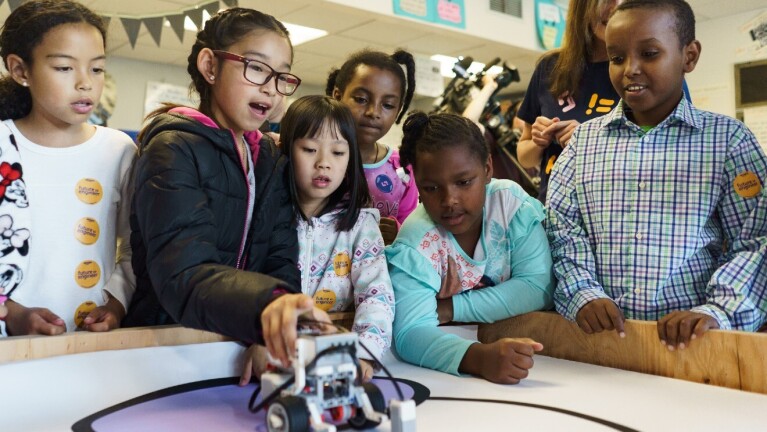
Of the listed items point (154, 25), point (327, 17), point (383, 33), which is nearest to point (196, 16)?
point (154, 25)

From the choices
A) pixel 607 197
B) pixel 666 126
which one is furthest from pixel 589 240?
pixel 666 126

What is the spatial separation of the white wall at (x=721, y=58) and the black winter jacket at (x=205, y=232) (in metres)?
4.24

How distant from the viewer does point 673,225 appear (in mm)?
1088

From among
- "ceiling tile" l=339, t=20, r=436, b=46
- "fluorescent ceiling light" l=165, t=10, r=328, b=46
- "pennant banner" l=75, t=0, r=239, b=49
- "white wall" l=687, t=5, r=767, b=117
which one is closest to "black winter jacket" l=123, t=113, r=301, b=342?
"pennant banner" l=75, t=0, r=239, b=49

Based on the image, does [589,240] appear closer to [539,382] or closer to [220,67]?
[539,382]

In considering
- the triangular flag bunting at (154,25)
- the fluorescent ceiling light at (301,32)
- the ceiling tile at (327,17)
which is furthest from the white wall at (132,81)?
the triangular flag bunting at (154,25)

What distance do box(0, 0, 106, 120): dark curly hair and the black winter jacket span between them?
26 cm

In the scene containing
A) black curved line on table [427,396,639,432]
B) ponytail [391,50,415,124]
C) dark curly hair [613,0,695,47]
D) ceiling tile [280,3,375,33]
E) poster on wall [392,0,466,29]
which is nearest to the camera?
black curved line on table [427,396,639,432]

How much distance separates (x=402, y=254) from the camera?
3.83ft

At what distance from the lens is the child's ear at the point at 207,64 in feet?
3.31

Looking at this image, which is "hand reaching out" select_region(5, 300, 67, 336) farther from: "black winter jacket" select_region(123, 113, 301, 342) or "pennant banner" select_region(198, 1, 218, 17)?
"pennant banner" select_region(198, 1, 218, 17)

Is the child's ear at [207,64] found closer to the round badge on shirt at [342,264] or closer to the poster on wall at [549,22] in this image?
the round badge on shirt at [342,264]

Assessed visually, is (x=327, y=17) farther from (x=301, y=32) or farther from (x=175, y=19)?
(x=175, y=19)

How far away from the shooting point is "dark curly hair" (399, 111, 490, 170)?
3.97ft
